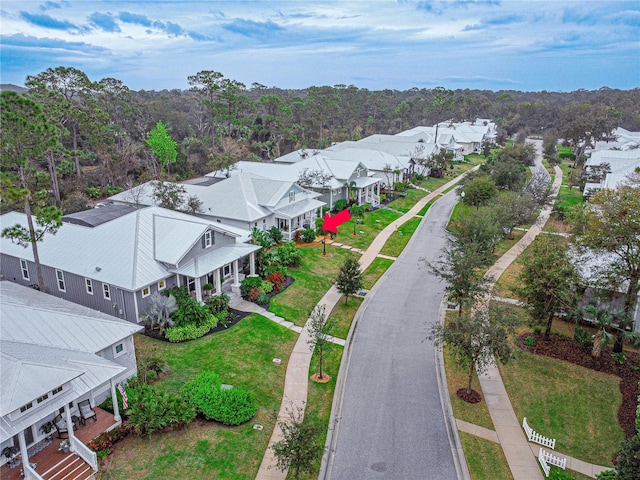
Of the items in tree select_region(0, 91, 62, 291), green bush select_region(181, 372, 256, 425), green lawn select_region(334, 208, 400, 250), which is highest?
tree select_region(0, 91, 62, 291)

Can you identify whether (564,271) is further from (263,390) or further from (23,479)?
(23,479)

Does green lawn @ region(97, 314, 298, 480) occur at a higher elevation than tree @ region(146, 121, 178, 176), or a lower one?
lower

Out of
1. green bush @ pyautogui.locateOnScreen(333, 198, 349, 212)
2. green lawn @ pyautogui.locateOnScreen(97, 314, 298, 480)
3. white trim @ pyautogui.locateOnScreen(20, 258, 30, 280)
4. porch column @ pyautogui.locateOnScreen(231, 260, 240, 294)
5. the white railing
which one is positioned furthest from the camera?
green bush @ pyautogui.locateOnScreen(333, 198, 349, 212)

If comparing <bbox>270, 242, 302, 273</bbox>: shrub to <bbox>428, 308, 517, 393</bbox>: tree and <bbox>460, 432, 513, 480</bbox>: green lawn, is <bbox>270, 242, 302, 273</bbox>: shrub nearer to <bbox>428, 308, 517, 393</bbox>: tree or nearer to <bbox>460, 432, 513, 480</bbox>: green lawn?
<bbox>428, 308, 517, 393</bbox>: tree

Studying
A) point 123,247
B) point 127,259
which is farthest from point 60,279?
point 127,259

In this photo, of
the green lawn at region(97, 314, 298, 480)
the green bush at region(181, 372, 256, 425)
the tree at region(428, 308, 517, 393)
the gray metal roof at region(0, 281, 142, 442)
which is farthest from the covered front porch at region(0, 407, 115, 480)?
A: the tree at region(428, 308, 517, 393)

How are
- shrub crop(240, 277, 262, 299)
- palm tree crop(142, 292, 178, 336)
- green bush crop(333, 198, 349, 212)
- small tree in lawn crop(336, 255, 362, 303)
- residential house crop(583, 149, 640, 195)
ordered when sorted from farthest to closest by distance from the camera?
residential house crop(583, 149, 640, 195) < green bush crop(333, 198, 349, 212) < shrub crop(240, 277, 262, 299) < small tree in lawn crop(336, 255, 362, 303) < palm tree crop(142, 292, 178, 336)

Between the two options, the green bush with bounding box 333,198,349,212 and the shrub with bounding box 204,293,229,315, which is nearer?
the shrub with bounding box 204,293,229,315
